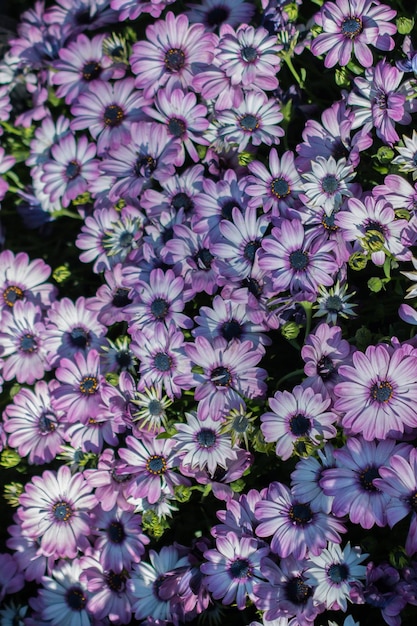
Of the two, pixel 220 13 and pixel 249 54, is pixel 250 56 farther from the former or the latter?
pixel 220 13

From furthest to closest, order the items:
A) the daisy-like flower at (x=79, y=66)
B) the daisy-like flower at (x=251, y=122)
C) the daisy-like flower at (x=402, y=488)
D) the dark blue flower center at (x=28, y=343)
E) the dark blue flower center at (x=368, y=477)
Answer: the daisy-like flower at (x=79, y=66), the dark blue flower center at (x=28, y=343), the daisy-like flower at (x=251, y=122), the dark blue flower center at (x=368, y=477), the daisy-like flower at (x=402, y=488)

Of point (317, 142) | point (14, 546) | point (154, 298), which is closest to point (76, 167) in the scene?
point (154, 298)

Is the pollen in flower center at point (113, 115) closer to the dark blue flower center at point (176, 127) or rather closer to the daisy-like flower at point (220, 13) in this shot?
the dark blue flower center at point (176, 127)

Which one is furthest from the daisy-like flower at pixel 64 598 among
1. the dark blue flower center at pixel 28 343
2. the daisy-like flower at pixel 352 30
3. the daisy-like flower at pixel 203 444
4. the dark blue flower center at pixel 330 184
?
the daisy-like flower at pixel 352 30

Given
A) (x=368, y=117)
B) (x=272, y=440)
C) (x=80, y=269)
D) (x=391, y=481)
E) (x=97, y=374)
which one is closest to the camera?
(x=391, y=481)

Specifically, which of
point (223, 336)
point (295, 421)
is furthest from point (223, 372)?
point (295, 421)

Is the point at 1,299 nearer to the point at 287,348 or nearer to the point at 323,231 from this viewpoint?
the point at 287,348

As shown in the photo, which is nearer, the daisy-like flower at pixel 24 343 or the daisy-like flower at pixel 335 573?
the daisy-like flower at pixel 335 573
